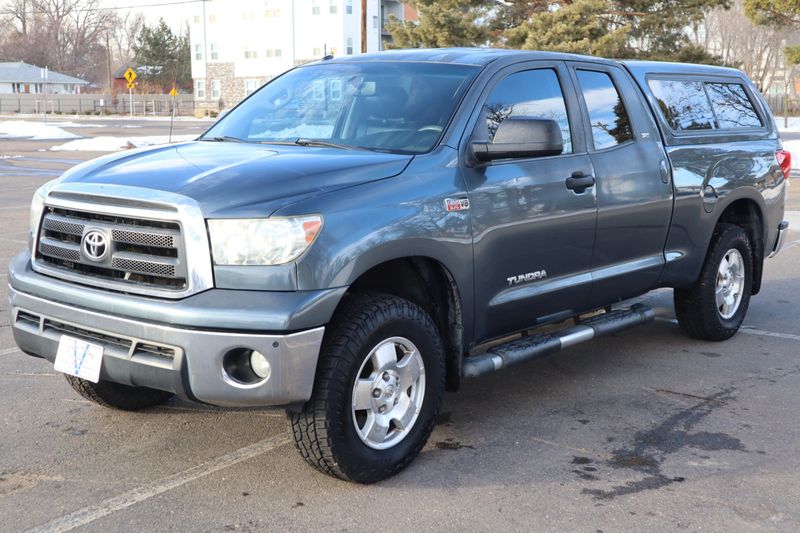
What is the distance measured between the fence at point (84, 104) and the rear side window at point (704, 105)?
78740 millimetres

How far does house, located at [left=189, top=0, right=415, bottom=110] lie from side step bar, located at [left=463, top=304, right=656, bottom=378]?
6162cm

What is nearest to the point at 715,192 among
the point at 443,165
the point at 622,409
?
the point at 622,409

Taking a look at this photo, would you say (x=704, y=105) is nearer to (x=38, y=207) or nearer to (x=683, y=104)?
(x=683, y=104)

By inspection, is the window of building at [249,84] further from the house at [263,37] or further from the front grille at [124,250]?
the front grille at [124,250]

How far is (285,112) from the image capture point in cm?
539

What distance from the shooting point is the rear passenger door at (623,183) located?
5.60 metres

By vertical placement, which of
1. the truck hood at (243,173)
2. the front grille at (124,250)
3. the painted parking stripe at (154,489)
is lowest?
the painted parking stripe at (154,489)

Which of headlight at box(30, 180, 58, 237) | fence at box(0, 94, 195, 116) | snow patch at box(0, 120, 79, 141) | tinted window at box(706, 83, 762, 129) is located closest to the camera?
headlight at box(30, 180, 58, 237)

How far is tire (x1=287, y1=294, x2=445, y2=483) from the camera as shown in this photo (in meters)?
4.01

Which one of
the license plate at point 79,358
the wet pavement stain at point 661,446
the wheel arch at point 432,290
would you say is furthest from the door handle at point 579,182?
the license plate at point 79,358

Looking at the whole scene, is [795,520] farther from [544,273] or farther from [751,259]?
[751,259]

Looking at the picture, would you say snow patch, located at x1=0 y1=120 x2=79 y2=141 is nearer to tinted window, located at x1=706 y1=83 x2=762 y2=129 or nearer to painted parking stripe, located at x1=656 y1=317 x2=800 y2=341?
tinted window, located at x1=706 y1=83 x2=762 y2=129

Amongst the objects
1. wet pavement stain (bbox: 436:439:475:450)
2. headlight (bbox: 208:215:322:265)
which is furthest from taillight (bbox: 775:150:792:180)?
headlight (bbox: 208:215:322:265)

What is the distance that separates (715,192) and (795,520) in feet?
10.2
